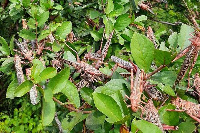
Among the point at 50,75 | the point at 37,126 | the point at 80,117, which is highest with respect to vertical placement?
the point at 50,75

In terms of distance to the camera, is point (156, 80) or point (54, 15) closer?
point (156, 80)

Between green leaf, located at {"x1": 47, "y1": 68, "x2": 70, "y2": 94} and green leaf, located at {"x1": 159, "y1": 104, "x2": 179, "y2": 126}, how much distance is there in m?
0.24

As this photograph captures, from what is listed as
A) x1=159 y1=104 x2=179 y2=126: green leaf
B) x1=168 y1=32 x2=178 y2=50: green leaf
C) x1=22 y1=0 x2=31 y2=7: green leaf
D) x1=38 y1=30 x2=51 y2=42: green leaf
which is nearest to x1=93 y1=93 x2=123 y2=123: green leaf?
x1=159 y1=104 x2=179 y2=126: green leaf

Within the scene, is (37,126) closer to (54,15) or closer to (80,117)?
(54,15)

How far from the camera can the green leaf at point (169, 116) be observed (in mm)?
618

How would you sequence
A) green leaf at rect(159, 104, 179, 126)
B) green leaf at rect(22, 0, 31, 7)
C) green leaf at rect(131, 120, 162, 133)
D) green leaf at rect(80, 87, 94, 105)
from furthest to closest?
green leaf at rect(22, 0, 31, 7) < green leaf at rect(80, 87, 94, 105) < green leaf at rect(159, 104, 179, 126) < green leaf at rect(131, 120, 162, 133)

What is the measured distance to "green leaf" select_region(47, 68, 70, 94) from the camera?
0.68 metres

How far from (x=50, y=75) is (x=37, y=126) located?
117 inches

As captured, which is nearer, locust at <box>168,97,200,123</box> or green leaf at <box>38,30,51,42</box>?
locust at <box>168,97,200,123</box>

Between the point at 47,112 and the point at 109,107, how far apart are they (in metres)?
0.17

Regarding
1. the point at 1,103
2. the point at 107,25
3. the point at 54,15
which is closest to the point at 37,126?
the point at 1,103

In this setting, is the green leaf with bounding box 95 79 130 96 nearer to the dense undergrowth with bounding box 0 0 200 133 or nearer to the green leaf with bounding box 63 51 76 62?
the dense undergrowth with bounding box 0 0 200 133

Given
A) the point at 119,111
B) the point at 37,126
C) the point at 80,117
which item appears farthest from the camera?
the point at 37,126

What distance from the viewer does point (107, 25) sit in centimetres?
→ 95
